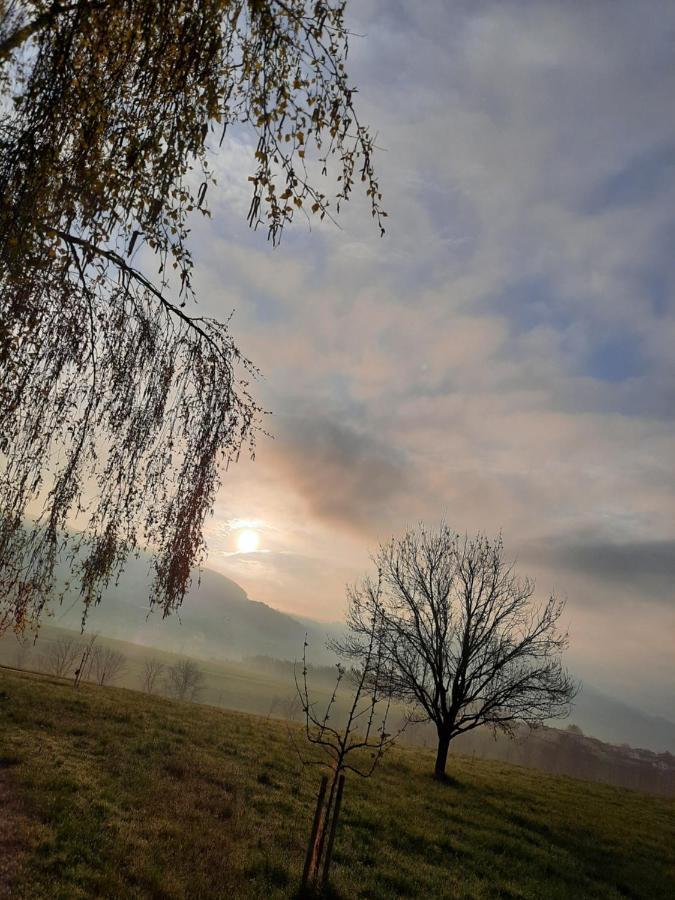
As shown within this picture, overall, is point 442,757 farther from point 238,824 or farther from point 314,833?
point 314,833

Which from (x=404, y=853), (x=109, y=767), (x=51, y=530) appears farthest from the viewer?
(x=109, y=767)

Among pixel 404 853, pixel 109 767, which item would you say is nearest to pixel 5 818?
pixel 109 767

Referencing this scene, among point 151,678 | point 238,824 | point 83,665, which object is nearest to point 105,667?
point 151,678

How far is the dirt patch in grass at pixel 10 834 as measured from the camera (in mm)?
6250

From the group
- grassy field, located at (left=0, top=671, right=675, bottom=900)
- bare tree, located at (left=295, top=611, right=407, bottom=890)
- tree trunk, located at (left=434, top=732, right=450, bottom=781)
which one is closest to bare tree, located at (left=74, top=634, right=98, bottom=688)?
grassy field, located at (left=0, top=671, right=675, bottom=900)

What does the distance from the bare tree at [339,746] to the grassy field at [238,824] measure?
49 centimetres

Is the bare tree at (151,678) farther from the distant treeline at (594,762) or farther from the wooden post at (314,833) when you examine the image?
the wooden post at (314,833)

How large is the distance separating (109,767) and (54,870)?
4.74m

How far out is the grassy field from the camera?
7258 mm

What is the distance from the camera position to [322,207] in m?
3.88

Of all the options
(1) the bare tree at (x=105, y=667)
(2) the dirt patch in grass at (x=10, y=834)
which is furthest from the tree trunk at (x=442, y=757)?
(1) the bare tree at (x=105, y=667)

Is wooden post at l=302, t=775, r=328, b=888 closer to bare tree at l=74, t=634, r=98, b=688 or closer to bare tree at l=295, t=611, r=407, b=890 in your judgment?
bare tree at l=295, t=611, r=407, b=890

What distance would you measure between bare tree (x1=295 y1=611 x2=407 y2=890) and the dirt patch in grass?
385 cm

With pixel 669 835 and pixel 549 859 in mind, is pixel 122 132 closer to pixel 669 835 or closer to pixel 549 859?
pixel 549 859
